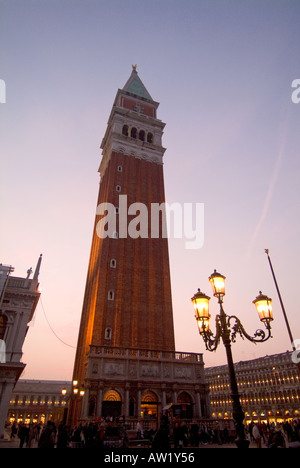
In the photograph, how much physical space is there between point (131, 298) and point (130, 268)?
3999 millimetres

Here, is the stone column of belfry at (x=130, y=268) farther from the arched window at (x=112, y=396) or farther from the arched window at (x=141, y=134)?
the arched window at (x=112, y=396)

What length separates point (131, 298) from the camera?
34.5 meters

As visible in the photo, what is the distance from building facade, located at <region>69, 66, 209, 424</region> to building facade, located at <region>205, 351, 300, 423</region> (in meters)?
55.8

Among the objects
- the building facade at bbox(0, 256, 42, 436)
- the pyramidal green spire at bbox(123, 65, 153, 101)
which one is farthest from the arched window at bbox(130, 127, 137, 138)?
the building facade at bbox(0, 256, 42, 436)

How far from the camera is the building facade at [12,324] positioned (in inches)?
891

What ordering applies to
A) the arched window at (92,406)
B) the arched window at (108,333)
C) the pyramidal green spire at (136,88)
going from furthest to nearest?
the pyramidal green spire at (136,88) → the arched window at (108,333) → the arched window at (92,406)

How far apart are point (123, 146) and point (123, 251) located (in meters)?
19.6

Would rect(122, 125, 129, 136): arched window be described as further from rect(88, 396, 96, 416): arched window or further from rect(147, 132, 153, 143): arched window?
rect(88, 396, 96, 416): arched window

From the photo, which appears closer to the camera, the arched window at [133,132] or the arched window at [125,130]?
the arched window at [125,130]

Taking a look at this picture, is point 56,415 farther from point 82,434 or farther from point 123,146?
point 123,146

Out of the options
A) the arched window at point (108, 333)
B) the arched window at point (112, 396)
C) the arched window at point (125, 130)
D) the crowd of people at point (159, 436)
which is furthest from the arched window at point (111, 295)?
the arched window at point (125, 130)

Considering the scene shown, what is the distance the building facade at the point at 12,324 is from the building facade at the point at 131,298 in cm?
583

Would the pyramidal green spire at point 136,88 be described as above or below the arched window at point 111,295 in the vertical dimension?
above
